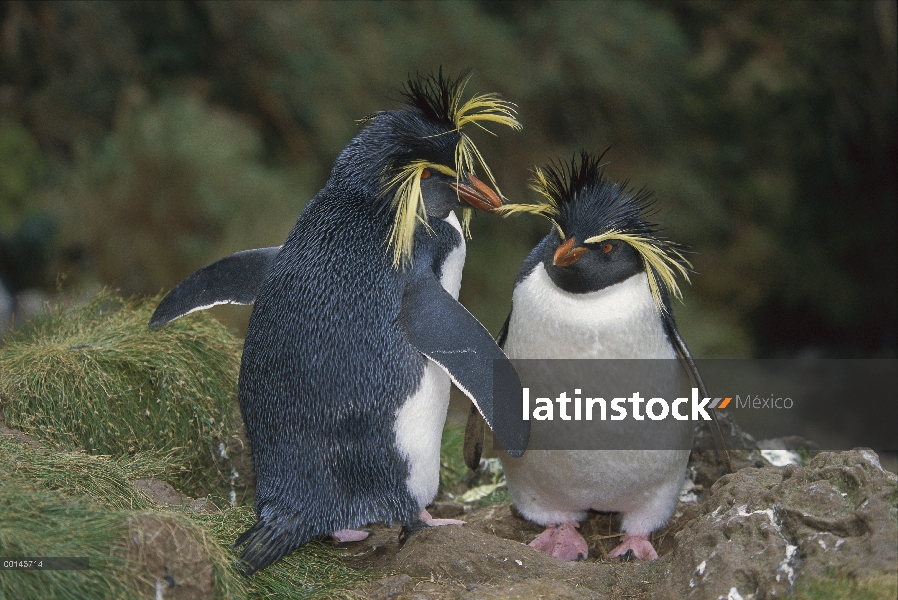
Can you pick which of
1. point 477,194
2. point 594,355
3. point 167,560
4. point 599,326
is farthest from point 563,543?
point 167,560

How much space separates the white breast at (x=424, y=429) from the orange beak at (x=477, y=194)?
20 cm

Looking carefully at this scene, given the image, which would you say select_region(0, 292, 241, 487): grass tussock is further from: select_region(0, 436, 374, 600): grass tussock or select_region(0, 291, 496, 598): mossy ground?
select_region(0, 436, 374, 600): grass tussock

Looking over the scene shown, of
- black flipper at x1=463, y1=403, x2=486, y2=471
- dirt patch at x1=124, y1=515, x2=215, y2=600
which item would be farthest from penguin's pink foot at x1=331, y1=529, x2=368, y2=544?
dirt patch at x1=124, y1=515, x2=215, y2=600

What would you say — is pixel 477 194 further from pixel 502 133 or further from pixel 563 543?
pixel 502 133

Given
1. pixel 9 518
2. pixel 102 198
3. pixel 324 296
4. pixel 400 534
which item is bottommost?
pixel 400 534

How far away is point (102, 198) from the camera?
6965 mm

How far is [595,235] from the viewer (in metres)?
2.93

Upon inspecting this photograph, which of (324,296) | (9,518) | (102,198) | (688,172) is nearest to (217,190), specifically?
(102,198)

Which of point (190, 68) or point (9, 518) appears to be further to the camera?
point (190, 68)

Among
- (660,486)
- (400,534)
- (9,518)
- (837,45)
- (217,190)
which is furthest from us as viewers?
(837,45)

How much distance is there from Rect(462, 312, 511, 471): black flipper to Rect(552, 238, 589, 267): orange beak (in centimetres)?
51

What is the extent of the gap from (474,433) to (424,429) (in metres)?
0.65

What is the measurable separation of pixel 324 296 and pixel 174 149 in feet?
15.2

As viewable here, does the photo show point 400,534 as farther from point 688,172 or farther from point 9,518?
point 688,172
